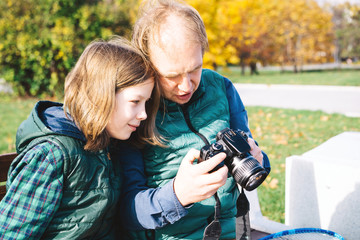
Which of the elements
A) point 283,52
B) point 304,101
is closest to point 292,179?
point 304,101

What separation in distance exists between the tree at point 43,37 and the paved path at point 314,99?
5.09 meters

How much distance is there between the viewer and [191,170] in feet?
4.69

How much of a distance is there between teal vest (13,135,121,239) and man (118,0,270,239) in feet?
0.68

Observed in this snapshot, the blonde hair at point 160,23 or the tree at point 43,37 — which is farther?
the tree at point 43,37

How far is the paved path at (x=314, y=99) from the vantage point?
324 inches

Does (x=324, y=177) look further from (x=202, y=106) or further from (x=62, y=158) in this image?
(x=62, y=158)

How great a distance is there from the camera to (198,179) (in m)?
1.42

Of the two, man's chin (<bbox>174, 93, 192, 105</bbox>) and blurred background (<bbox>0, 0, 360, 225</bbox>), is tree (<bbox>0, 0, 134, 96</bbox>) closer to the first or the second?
blurred background (<bbox>0, 0, 360, 225</bbox>)

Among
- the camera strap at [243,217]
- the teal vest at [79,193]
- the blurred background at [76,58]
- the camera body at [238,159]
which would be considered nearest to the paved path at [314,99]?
the blurred background at [76,58]

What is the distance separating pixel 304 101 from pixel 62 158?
8923 mm

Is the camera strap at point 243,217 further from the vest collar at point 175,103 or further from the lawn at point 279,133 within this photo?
the lawn at point 279,133

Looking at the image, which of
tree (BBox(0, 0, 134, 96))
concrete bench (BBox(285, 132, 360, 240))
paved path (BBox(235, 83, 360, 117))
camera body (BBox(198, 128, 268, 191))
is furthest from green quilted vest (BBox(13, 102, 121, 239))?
tree (BBox(0, 0, 134, 96))

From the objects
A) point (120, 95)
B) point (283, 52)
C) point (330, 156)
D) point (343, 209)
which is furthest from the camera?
point (283, 52)

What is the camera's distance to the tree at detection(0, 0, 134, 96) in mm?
10188
